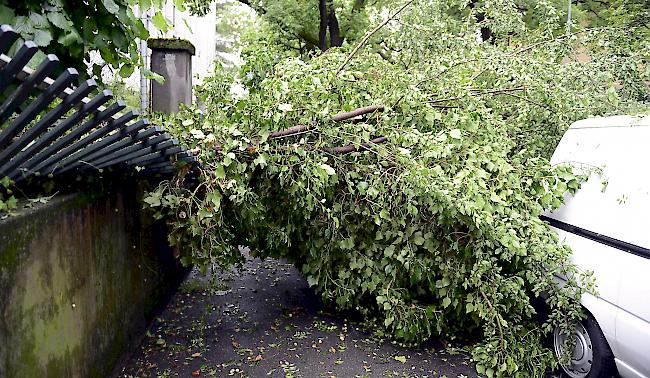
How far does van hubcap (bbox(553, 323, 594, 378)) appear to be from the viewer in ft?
12.7

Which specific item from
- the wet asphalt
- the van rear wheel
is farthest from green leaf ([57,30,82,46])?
the van rear wheel

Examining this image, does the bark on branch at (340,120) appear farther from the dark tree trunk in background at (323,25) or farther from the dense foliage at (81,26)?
the dark tree trunk in background at (323,25)

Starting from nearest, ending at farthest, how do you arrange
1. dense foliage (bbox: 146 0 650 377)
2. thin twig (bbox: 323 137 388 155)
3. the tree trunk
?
dense foliage (bbox: 146 0 650 377) → thin twig (bbox: 323 137 388 155) → the tree trunk

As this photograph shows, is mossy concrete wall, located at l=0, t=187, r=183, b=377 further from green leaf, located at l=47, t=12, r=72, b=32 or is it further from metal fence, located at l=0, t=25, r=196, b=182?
green leaf, located at l=47, t=12, r=72, b=32

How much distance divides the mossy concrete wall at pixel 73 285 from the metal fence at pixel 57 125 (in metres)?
0.31

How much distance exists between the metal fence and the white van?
3187mm

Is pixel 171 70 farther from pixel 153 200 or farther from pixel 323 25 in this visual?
pixel 323 25

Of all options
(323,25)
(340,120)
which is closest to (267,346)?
(340,120)

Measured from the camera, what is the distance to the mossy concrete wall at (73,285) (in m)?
2.37

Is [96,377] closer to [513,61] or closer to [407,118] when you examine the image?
[407,118]

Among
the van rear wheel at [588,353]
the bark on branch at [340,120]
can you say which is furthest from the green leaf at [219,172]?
the van rear wheel at [588,353]

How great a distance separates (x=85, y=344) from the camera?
3.20 metres

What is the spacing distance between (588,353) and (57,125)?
3934 mm

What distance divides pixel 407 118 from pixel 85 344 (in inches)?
125
